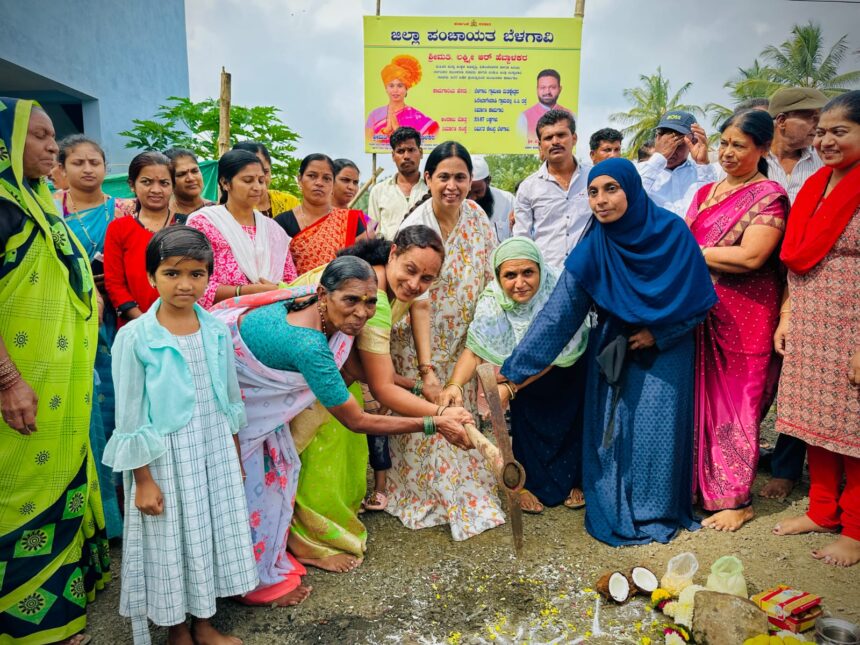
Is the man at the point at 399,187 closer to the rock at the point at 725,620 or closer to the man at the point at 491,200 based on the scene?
the man at the point at 491,200

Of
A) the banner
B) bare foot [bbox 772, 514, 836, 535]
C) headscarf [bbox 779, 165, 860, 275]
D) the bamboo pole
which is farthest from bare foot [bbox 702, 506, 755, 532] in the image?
the bamboo pole

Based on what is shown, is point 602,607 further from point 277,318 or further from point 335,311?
point 277,318

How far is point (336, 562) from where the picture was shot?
3070mm

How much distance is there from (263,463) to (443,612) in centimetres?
111

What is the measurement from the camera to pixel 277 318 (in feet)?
8.56

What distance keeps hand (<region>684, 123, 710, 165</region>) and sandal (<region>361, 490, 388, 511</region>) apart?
4.18 m

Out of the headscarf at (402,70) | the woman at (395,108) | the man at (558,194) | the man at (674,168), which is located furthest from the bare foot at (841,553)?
the headscarf at (402,70)

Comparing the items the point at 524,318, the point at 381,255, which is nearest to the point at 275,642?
the point at 381,255

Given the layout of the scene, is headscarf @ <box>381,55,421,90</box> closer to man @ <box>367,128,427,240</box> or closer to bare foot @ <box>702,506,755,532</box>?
man @ <box>367,128,427,240</box>

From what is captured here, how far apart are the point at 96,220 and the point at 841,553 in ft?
15.1

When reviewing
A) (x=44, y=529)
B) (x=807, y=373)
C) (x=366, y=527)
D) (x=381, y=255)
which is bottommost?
(x=366, y=527)

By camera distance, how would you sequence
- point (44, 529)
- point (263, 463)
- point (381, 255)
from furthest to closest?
point (381, 255), point (263, 463), point (44, 529)

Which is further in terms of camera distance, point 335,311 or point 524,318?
point 524,318

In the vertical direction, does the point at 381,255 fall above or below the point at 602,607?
above
